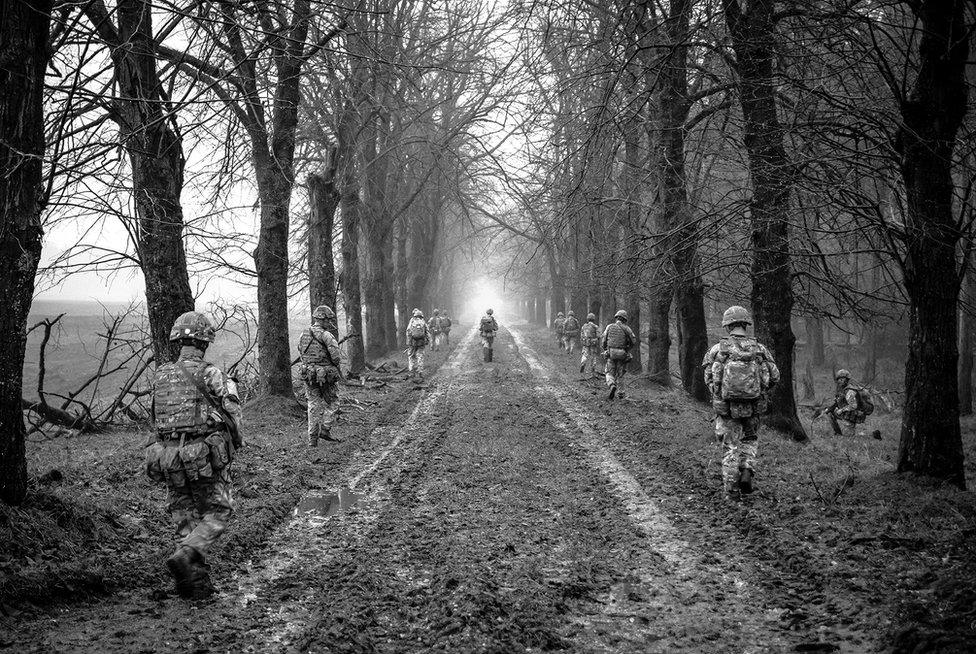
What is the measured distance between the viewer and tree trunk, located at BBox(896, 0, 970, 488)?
21.9ft

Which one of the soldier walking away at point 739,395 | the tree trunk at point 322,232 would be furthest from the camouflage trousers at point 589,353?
the soldier walking away at point 739,395

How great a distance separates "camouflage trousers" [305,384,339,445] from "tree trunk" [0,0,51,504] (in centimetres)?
489

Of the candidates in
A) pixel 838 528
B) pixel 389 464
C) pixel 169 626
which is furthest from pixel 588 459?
pixel 169 626

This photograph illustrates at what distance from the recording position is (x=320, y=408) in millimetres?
10344

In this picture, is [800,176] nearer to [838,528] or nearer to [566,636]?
[838,528]

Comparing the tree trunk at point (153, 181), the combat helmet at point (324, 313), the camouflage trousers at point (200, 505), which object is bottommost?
the camouflage trousers at point (200, 505)

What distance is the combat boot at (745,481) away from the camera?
7.09m

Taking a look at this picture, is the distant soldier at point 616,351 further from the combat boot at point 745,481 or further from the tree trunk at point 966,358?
the tree trunk at point 966,358

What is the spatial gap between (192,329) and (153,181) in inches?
132

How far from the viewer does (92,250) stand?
812cm

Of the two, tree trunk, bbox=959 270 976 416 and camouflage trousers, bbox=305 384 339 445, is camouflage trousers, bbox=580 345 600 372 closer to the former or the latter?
tree trunk, bbox=959 270 976 416

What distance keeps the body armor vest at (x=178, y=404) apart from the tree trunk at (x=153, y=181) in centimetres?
255

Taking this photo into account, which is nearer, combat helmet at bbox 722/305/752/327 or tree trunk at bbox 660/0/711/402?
combat helmet at bbox 722/305/752/327

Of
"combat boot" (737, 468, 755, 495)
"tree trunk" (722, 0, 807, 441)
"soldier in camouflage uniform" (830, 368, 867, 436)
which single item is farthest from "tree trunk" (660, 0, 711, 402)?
"combat boot" (737, 468, 755, 495)
